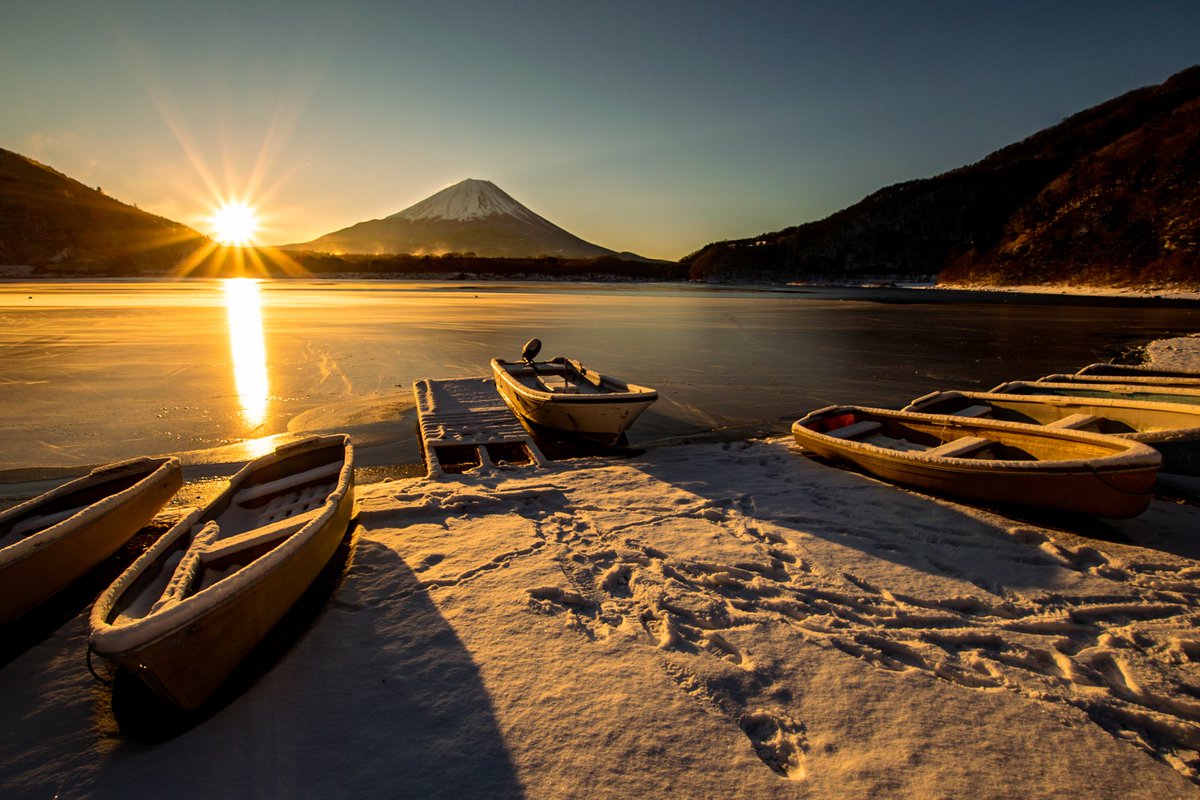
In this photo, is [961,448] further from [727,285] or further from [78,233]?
[78,233]

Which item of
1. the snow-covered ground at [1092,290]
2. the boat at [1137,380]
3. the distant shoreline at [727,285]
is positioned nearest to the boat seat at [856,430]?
the boat at [1137,380]

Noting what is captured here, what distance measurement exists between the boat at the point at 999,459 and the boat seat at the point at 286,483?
699 centimetres

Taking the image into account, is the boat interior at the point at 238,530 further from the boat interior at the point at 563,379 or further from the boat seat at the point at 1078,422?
the boat seat at the point at 1078,422

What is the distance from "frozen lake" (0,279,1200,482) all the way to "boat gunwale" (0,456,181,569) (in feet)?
7.17

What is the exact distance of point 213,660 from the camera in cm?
327

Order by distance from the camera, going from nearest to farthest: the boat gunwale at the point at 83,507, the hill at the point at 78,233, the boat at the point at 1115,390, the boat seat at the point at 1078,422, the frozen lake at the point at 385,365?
the boat gunwale at the point at 83,507, the boat seat at the point at 1078,422, the boat at the point at 1115,390, the frozen lake at the point at 385,365, the hill at the point at 78,233

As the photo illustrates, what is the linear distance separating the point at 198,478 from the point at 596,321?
24.9m

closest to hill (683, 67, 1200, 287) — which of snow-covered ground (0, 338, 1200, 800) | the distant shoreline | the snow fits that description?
the distant shoreline

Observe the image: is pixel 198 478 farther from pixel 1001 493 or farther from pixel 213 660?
pixel 1001 493

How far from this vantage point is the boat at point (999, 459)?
5.18m

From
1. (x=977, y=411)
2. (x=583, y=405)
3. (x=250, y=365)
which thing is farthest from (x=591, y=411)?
(x=250, y=365)

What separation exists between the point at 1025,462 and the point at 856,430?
2713mm

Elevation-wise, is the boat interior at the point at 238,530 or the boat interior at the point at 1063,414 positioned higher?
the boat interior at the point at 1063,414

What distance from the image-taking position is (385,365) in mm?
16500
